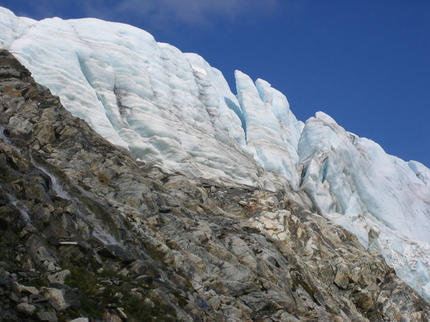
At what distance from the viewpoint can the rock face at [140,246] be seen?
18359mm

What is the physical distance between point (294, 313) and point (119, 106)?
1669 inches

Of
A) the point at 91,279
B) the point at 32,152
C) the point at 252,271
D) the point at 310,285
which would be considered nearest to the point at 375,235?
the point at 310,285

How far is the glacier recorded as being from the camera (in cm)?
6462

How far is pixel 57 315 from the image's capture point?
14836 millimetres

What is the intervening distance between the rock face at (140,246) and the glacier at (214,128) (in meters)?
12.6

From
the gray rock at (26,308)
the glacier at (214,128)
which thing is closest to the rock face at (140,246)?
the gray rock at (26,308)

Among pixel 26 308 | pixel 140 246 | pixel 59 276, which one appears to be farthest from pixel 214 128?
pixel 26 308

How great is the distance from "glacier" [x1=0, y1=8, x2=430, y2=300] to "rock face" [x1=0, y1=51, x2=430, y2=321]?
12.6 m

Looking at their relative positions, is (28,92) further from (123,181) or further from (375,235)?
(375,235)

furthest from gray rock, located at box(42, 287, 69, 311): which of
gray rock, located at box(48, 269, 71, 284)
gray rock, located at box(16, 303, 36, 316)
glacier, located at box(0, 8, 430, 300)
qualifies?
glacier, located at box(0, 8, 430, 300)

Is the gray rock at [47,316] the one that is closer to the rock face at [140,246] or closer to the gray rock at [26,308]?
the rock face at [140,246]

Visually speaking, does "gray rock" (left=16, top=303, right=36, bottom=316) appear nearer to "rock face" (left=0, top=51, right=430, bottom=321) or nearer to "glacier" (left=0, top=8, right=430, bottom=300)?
"rock face" (left=0, top=51, right=430, bottom=321)

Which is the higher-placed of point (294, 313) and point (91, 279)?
point (294, 313)

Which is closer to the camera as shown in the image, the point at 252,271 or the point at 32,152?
the point at 32,152
